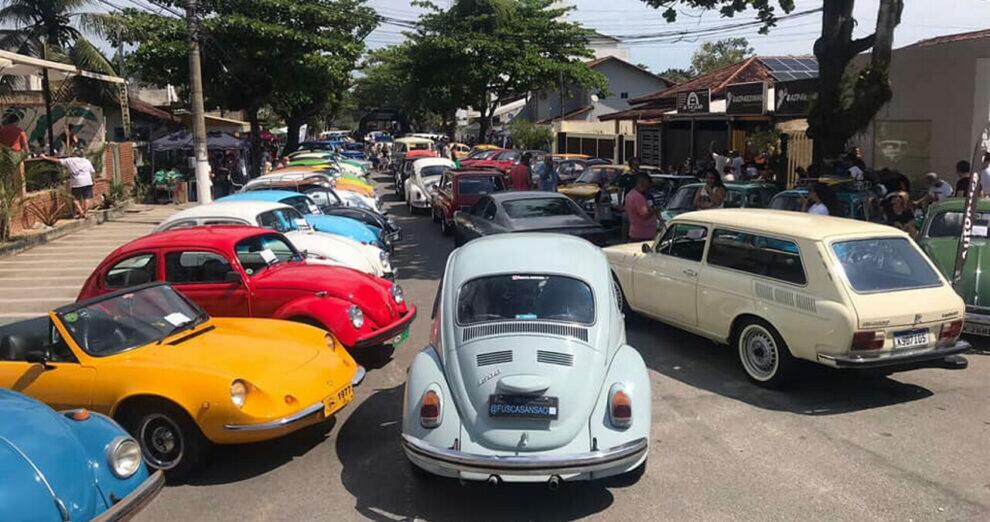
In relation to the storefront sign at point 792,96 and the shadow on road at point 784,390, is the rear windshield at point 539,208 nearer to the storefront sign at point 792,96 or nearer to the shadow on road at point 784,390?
the shadow on road at point 784,390

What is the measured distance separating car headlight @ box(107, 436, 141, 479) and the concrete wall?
16341 millimetres

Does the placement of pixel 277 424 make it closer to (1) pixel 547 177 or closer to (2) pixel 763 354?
(2) pixel 763 354

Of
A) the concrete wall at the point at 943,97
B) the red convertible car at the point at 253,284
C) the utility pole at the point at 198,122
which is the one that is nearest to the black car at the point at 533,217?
the red convertible car at the point at 253,284

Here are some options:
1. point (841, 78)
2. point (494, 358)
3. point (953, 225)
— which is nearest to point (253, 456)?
point (494, 358)

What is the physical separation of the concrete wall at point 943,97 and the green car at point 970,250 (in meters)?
7.32

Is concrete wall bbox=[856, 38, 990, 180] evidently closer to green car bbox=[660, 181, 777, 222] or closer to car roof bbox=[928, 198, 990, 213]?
green car bbox=[660, 181, 777, 222]

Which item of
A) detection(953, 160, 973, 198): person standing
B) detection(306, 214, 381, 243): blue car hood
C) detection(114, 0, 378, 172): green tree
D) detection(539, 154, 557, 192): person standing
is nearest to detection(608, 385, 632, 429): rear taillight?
detection(306, 214, 381, 243): blue car hood

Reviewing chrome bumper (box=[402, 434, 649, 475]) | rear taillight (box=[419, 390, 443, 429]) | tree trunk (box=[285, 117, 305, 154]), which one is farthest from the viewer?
tree trunk (box=[285, 117, 305, 154])

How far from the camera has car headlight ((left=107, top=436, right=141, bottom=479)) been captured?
449cm

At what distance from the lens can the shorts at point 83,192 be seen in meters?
19.5

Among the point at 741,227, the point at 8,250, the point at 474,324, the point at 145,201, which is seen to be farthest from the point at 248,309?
the point at 145,201

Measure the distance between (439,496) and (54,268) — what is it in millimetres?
12028

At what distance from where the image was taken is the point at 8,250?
15.5 meters

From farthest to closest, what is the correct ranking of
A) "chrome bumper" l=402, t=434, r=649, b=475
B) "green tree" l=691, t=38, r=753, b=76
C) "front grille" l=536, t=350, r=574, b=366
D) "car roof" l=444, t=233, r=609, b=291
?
"green tree" l=691, t=38, r=753, b=76 < "car roof" l=444, t=233, r=609, b=291 < "front grille" l=536, t=350, r=574, b=366 < "chrome bumper" l=402, t=434, r=649, b=475
